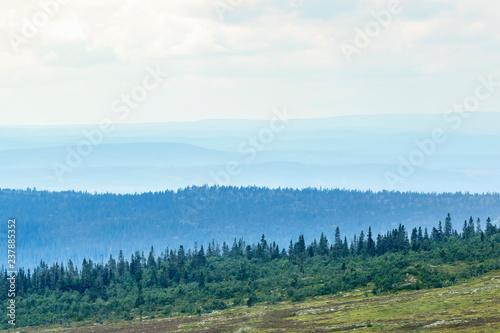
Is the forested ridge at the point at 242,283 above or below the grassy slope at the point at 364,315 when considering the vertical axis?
above

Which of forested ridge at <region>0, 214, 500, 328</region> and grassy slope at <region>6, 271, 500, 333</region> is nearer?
grassy slope at <region>6, 271, 500, 333</region>

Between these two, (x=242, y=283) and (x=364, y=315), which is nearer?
(x=364, y=315)

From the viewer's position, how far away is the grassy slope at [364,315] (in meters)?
111

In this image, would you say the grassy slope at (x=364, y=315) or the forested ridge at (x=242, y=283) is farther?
the forested ridge at (x=242, y=283)

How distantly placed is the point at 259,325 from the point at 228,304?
3533 cm

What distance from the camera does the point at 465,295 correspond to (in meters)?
131

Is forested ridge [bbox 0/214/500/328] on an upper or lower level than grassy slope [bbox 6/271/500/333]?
upper

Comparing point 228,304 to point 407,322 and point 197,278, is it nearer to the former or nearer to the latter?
point 197,278

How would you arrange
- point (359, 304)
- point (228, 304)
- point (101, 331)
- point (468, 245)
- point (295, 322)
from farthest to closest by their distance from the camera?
point (468, 245) → point (228, 304) → point (101, 331) → point (359, 304) → point (295, 322)

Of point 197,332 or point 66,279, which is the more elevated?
point 66,279

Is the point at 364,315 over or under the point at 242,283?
under

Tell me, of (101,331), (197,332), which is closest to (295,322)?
(197,332)

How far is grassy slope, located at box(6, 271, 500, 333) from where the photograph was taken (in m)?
111

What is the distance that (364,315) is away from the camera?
12469cm
